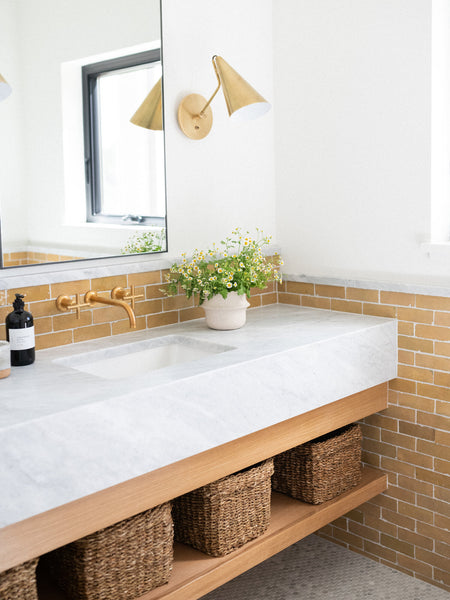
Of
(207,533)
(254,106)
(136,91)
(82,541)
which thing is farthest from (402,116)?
(82,541)

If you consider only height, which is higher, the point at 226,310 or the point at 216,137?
the point at 216,137

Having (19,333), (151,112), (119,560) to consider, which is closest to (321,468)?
(119,560)

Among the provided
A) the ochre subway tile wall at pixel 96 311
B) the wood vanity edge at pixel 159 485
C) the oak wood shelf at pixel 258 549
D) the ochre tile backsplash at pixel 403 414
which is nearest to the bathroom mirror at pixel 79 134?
the ochre subway tile wall at pixel 96 311

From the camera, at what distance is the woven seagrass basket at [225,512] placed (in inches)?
82.7

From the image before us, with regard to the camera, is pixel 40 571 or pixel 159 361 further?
pixel 159 361

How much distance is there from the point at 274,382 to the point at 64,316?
2.58ft

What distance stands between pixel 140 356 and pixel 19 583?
90 centimetres

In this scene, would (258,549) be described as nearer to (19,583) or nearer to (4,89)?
(19,583)

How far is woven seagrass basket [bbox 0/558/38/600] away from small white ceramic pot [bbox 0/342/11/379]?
0.52 metres

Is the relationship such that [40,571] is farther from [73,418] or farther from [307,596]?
[307,596]

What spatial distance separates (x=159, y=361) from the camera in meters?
2.41

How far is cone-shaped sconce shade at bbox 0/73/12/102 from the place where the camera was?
2018 mm

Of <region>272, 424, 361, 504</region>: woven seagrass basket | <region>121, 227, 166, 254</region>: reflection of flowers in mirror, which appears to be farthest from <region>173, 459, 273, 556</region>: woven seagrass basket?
<region>121, 227, 166, 254</region>: reflection of flowers in mirror

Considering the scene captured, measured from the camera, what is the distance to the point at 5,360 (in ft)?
6.13
